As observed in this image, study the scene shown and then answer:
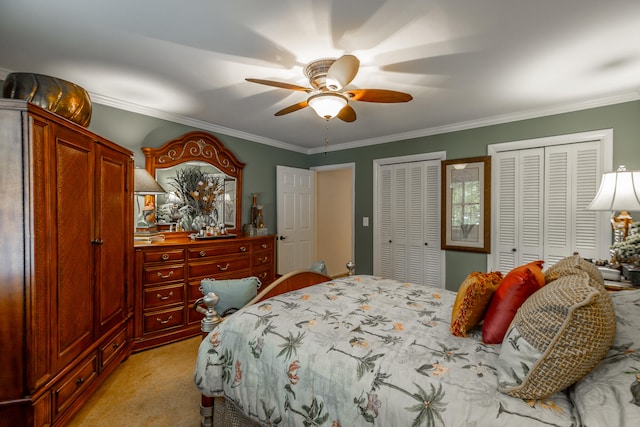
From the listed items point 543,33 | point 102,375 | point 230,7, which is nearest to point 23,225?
point 102,375

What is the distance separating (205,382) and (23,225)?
1.21 metres

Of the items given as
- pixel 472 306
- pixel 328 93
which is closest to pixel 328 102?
pixel 328 93

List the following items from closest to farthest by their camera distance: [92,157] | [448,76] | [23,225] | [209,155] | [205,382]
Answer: [23,225] → [205,382] → [92,157] → [448,76] → [209,155]

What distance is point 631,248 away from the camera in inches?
88.1

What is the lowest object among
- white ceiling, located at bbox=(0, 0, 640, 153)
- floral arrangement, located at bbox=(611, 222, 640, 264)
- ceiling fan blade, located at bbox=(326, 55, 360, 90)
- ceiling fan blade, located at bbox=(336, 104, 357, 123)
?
floral arrangement, located at bbox=(611, 222, 640, 264)

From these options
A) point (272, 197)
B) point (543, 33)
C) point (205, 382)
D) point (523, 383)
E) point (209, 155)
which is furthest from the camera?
point (272, 197)

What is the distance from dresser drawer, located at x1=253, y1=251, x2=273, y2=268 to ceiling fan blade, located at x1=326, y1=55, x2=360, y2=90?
249 cm

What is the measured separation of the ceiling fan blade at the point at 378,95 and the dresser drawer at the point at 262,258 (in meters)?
2.39

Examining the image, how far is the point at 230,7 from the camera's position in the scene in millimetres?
1589

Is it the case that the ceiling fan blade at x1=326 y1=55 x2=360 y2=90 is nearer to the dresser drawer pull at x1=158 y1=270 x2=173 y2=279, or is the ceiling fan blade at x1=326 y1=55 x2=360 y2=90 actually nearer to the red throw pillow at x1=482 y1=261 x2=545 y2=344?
the red throw pillow at x1=482 y1=261 x2=545 y2=344

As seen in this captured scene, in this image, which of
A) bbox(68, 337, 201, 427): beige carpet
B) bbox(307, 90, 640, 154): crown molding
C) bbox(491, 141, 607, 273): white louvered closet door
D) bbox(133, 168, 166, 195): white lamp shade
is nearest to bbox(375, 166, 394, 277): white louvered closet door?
bbox(307, 90, 640, 154): crown molding

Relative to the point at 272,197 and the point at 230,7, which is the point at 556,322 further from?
the point at 272,197

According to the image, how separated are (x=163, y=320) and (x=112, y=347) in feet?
2.15

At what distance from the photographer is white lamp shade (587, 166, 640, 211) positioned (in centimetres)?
215
